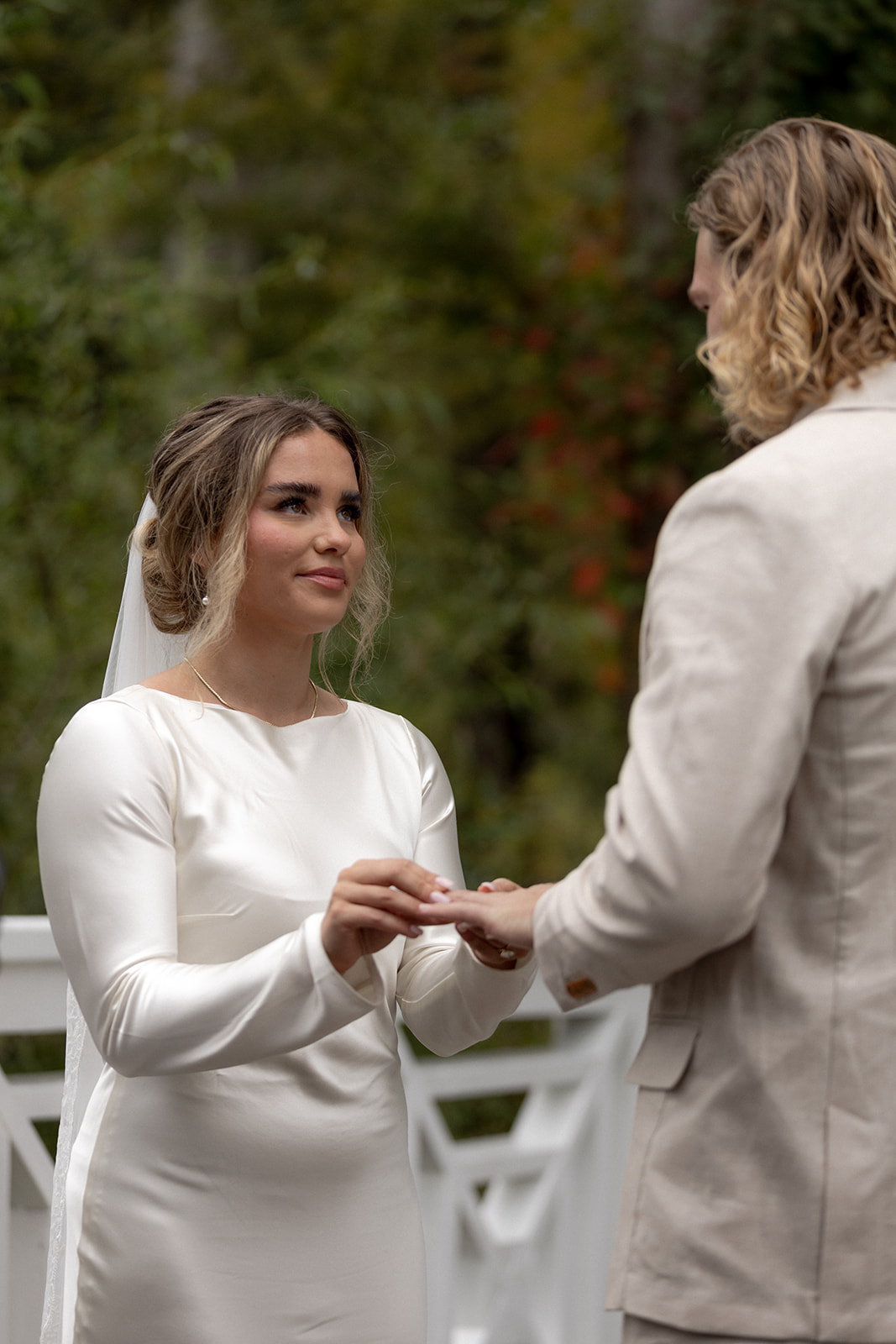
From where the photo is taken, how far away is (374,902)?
150 centimetres

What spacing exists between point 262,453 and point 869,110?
10.0 ft

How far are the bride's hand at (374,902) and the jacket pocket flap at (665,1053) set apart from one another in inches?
10.6

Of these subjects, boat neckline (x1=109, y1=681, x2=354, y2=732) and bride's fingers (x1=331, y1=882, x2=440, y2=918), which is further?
boat neckline (x1=109, y1=681, x2=354, y2=732)

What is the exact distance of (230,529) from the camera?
1786 millimetres

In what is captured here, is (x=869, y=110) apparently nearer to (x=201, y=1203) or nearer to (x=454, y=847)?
(x=454, y=847)

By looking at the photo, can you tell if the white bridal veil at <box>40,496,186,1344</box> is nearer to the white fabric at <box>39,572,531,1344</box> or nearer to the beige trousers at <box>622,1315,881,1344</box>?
the white fabric at <box>39,572,531,1344</box>

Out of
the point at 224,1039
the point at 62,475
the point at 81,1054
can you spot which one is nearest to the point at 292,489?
the point at 224,1039

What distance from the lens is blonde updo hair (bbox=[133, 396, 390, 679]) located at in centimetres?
178

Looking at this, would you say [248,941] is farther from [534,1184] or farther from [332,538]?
[534,1184]

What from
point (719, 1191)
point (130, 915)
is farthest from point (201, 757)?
point (719, 1191)

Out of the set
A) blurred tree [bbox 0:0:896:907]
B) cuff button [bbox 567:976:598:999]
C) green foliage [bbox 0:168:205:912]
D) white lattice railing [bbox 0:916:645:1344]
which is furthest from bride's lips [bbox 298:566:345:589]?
green foliage [bbox 0:168:205:912]

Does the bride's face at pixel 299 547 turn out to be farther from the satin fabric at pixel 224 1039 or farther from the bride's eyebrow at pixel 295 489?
the satin fabric at pixel 224 1039

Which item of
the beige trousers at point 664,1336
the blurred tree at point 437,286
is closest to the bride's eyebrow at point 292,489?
the beige trousers at point 664,1336

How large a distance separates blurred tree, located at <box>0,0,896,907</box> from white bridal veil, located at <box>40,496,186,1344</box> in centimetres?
181
